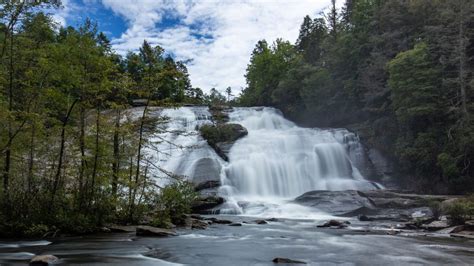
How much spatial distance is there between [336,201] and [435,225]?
8.57 meters

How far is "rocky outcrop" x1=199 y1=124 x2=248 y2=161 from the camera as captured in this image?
36.7 m

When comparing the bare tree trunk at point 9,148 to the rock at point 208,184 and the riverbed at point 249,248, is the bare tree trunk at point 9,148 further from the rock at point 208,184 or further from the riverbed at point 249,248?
the rock at point 208,184

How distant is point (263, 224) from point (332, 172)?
15783 mm

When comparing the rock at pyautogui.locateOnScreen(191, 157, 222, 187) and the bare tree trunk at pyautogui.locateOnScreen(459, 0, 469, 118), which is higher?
the bare tree trunk at pyautogui.locateOnScreen(459, 0, 469, 118)

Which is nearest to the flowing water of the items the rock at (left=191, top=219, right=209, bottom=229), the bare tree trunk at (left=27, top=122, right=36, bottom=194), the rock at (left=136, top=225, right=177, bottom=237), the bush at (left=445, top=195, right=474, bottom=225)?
the rock at (left=136, top=225, right=177, bottom=237)

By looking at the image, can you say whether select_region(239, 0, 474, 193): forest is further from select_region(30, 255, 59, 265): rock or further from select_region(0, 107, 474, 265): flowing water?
select_region(30, 255, 59, 265): rock

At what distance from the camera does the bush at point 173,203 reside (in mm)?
18256

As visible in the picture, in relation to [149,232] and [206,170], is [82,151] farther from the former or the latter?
[206,170]

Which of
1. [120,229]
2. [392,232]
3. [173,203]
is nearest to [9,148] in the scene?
[120,229]

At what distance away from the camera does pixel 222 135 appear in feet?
127

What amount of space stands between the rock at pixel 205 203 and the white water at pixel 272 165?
0.67 meters

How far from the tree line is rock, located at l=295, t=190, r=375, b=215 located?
1292 centimetres

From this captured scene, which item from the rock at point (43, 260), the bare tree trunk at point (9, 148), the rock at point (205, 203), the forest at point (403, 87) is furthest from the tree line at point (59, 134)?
the forest at point (403, 87)

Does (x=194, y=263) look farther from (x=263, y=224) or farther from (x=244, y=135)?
(x=244, y=135)
